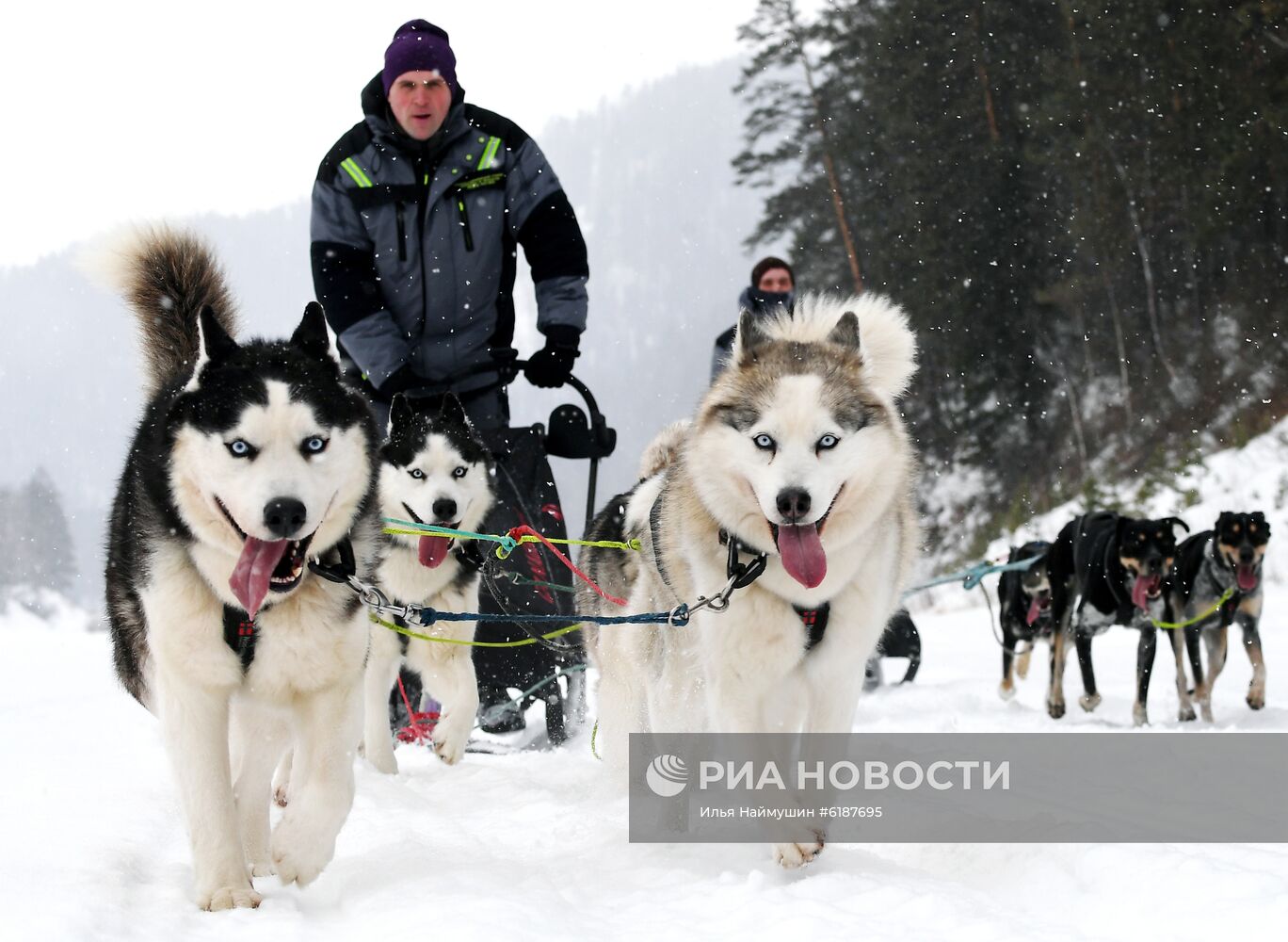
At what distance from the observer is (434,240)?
4.01 meters

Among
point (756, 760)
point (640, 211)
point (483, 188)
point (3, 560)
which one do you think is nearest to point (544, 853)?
point (756, 760)

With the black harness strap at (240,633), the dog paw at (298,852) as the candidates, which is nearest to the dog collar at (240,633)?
the black harness strap at (240,633)

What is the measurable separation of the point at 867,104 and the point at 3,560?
30.6 m

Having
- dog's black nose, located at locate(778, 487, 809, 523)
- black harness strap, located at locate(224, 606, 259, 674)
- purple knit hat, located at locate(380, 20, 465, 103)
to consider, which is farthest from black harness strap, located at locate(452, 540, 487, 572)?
dog's black nose, located at locate(778, 487, 809, 523)

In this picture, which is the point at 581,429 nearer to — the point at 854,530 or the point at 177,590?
the point at 854,530

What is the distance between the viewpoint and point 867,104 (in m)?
19.5

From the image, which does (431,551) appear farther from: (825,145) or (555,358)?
(825,145)

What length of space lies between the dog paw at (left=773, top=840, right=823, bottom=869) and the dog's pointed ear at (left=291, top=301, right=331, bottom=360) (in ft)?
4.85

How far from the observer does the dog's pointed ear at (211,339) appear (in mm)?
2297

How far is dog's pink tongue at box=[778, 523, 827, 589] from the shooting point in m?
2.47

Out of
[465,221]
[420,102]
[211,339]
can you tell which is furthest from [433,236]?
[211,339]

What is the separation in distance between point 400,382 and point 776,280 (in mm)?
2784

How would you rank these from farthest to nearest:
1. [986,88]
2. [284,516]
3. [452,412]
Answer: [986,88] → [452,412] → [284,516]

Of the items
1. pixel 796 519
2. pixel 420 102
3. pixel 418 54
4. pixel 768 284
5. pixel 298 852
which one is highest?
pixel 418 54
